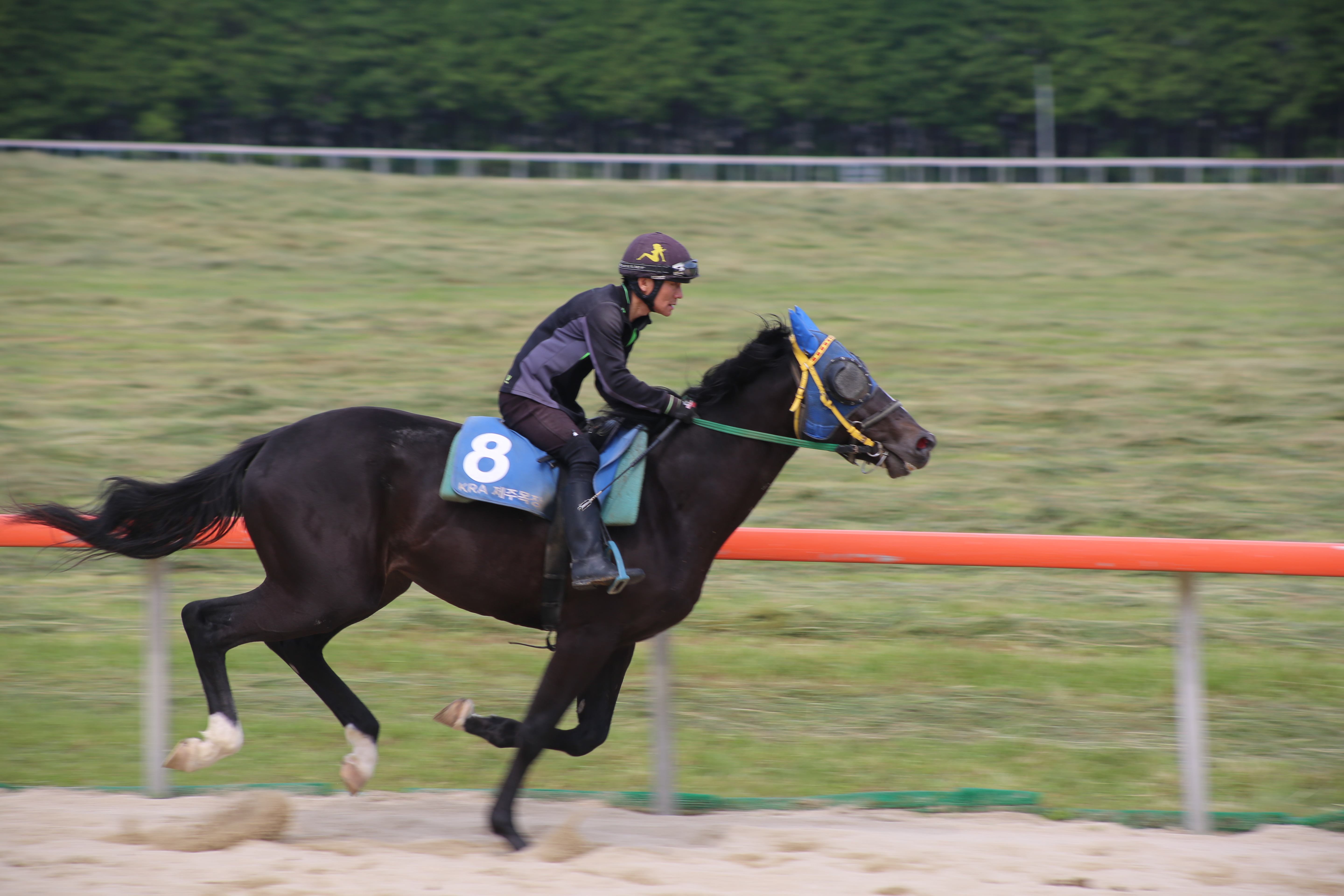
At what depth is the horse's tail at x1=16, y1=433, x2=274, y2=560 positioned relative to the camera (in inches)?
195

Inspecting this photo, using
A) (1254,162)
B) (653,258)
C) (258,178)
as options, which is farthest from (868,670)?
(1254,162)

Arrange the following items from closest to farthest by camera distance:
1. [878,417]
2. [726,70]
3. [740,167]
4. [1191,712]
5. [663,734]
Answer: [878,417] < [1191,712] < [663,734] < [740,167] < [726,70]

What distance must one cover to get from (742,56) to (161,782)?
144ft

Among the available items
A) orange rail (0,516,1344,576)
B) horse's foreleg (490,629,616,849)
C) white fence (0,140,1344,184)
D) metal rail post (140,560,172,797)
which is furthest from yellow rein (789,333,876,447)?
white fence (0,140,1344,184)

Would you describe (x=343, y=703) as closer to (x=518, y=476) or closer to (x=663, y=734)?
(x=518, y=476)

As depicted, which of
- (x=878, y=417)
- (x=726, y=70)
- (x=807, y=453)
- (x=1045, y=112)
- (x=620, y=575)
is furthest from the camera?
(x=726, y=70)

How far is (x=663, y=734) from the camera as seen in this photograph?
205 inches

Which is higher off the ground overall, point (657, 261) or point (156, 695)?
point (657, 261)

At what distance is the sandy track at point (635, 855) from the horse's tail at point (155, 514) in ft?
3.31

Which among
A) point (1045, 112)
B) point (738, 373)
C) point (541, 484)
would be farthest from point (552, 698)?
point (1045, 112)

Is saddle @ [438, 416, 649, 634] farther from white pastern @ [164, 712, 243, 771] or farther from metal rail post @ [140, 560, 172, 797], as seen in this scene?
metal rail post @ [140, 560, 172, 797]

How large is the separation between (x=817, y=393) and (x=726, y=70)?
4354 centimetres

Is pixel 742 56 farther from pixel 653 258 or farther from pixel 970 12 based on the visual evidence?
pixel 653 258

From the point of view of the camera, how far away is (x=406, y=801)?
17.3 feet
